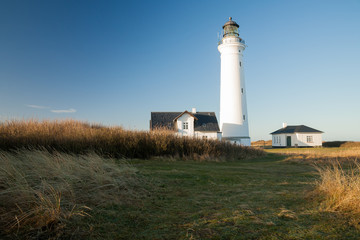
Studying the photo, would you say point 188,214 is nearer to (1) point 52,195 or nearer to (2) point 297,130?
(1) point 52,195

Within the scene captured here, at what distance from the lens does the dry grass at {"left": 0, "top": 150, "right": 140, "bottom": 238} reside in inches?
108

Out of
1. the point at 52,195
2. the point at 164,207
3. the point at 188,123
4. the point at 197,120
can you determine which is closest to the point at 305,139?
the point at 197,120

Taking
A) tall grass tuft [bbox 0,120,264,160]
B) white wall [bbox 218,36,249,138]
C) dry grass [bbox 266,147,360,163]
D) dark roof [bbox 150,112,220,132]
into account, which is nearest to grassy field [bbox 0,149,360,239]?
tall grass tuft [bbox 0,120,264,160]

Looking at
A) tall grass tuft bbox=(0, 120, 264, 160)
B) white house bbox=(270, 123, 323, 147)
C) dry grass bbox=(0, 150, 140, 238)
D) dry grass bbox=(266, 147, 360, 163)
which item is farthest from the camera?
white house bbox=(270, 123, 323, 147)

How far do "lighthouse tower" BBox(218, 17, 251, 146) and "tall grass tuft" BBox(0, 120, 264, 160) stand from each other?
14.5 metres

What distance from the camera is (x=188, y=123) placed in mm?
30234

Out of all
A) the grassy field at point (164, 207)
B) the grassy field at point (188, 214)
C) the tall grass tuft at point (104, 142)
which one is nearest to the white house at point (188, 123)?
the tall grass tuft at point (104, 142)

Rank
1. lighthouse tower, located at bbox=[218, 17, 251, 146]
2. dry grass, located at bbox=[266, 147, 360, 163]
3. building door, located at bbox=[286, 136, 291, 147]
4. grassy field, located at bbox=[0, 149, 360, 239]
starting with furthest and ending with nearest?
building door, located at bbox=[286, 136, 291, 147] < lighthouse tower, located at bbox=[218, 17, 251, 146] < dry grass, located at bbox=[266, 147, 360, 163] < grassy field, located at bbox=[0, 149, 360, 239]

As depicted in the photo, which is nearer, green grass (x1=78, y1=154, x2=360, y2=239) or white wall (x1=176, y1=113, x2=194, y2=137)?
green grass (x1=78, y1=154, x2=360, y2=239)

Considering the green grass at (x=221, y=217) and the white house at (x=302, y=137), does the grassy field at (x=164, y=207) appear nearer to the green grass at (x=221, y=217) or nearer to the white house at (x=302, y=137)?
the green grass at (x=221, y=217)

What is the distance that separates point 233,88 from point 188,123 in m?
6.76

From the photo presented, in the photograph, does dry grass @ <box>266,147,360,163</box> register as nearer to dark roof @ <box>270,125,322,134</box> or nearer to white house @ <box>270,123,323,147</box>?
white house @ <box>270,123,323,147</box>

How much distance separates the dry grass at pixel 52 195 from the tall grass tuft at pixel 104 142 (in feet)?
15.2

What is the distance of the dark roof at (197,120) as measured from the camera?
30.5 m
